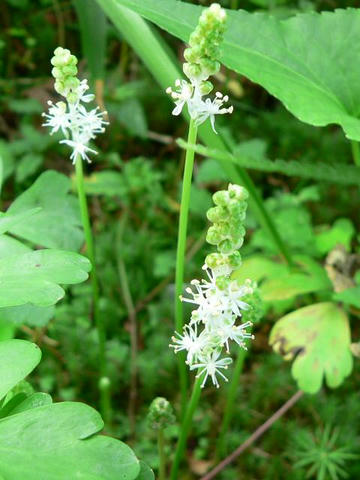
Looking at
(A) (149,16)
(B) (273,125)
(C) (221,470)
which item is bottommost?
(C) (221,470)

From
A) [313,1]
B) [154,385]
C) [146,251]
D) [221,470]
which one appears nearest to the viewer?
[221,470]

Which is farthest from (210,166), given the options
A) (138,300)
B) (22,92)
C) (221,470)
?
(221,470)

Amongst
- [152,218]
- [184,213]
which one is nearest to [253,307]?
[184,213]

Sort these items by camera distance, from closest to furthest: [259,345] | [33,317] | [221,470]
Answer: [33,317] → [221,470] → [259,345]

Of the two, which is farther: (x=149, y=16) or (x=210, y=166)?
(x=210, y=166)

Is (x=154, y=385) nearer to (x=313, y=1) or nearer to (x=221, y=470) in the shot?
(x=221, y=470)

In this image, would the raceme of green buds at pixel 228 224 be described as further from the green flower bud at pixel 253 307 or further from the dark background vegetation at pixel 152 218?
the dark background vegetation at pixel 152 218
